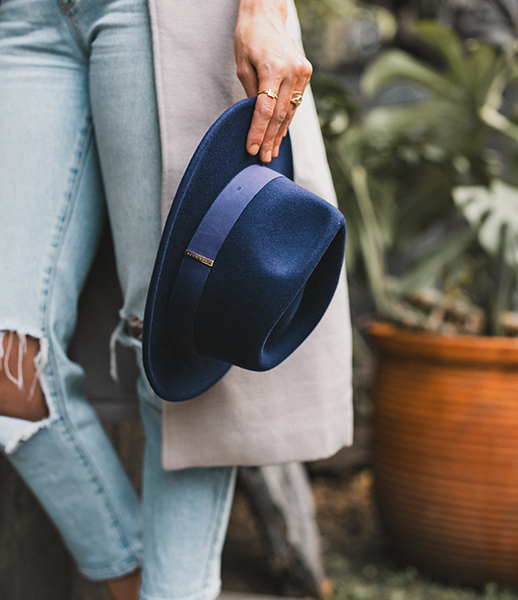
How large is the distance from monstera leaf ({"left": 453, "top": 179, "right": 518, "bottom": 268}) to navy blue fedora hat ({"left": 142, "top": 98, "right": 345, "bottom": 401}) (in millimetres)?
938

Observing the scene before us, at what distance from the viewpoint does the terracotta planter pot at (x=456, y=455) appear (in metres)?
1.46

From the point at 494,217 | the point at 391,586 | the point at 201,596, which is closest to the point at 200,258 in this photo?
the point at 201,596

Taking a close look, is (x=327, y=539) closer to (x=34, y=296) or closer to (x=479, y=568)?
(x=479, y=568)

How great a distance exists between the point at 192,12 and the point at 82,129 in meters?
0.21

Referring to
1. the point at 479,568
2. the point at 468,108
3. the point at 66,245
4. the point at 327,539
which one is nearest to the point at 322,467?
the point at 327,539

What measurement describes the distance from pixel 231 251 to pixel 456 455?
3.88 ft

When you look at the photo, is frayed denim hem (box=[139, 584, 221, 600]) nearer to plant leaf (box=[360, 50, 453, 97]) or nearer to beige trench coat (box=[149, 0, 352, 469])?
beige trench coat (box=[149, 0, 352, 469])

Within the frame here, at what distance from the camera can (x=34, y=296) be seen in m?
0.70

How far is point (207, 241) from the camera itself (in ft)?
1.85

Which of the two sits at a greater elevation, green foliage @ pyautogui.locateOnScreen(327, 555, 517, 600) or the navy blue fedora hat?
the navy blue fedora hat

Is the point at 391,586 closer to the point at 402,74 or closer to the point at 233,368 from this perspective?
the point at 233,368

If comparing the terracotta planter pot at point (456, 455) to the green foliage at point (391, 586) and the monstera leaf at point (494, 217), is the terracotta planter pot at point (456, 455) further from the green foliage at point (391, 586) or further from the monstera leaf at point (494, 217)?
the monstera leaf at point (494, 217)

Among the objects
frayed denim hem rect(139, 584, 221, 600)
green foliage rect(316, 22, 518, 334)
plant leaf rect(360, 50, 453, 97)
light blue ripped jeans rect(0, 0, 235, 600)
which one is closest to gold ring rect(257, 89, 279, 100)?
light blue ripped jeans rect(0, 0, 235, 600)

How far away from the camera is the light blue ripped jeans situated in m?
0.67
